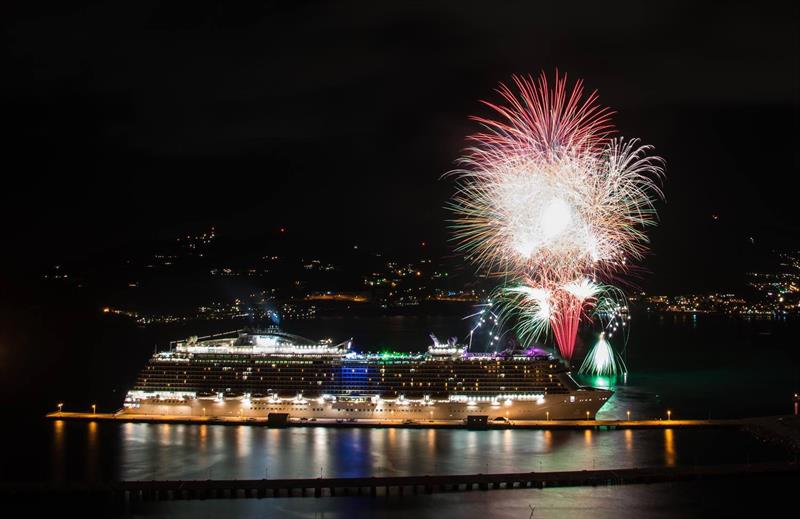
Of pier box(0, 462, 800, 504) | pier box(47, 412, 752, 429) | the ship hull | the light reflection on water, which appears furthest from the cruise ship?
pier box(0, 462, 800, 504)

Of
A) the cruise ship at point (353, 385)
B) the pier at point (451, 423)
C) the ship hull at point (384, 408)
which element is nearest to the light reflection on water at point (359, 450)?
the pier at point (451, 423)

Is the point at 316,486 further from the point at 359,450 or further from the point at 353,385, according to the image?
the point at 353,385

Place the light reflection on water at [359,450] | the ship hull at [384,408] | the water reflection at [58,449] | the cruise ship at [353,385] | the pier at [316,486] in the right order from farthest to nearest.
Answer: the cruise ship at [353,385]
the ship hull at [384,408]
the water reflection at [58,449]
the light reflection on water at [359,450]
the pier at [316,486]

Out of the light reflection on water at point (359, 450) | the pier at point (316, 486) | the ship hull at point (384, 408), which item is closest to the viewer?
the pier at point (316, 486)

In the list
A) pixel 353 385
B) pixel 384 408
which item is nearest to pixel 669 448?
pixel 384 408

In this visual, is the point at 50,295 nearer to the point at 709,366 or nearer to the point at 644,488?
the point at 709,366

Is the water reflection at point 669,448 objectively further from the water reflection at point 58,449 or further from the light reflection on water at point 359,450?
the water reflection at point 58,449
